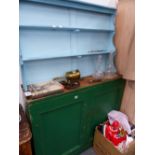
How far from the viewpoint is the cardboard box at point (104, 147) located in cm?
146

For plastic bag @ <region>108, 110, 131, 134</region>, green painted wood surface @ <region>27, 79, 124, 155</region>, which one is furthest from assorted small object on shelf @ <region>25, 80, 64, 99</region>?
plastic bag @ <region>108, 110, 131, 134</region>

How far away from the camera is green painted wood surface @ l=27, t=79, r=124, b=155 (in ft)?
4.13

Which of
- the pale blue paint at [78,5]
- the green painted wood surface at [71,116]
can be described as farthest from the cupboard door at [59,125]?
the pale blue paint at [78,5]

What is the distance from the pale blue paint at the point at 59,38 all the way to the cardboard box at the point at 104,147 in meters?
0.84

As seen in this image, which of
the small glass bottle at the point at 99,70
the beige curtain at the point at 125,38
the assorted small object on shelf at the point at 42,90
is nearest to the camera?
the assorted small object on shelf at the point at 42,90

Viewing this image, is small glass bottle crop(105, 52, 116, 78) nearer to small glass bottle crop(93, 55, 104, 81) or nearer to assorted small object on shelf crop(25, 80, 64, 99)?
small glass bottle crop(93, 55, 104, 81)

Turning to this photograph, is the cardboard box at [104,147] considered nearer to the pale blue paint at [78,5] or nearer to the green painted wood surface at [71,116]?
the green painted wood surface at [71,116]

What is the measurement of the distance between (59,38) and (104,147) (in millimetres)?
1411

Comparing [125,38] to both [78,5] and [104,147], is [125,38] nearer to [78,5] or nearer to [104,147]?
[78,5]

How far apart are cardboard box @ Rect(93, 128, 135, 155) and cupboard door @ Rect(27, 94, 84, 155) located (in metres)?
0.23

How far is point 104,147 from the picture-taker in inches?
64.9
